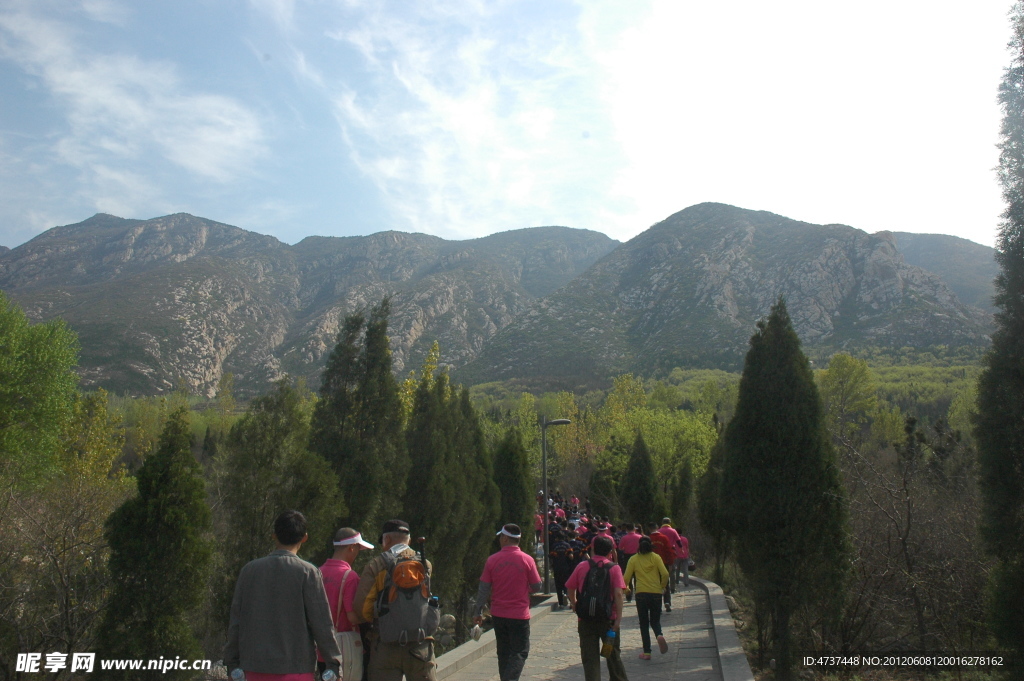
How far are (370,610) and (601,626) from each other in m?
2.85

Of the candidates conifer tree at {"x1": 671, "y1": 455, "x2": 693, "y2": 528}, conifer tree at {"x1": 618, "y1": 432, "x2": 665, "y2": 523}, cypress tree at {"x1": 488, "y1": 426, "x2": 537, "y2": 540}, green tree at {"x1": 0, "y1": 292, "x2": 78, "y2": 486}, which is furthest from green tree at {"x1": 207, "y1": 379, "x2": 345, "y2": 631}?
conifer tree at {"x1": 671, "y1": 455, "x2": 693, "y2": 528}

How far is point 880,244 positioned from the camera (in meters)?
90.6

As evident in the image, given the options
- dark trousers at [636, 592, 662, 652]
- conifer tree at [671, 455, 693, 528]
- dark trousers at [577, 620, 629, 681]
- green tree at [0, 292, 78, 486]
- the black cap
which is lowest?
conifer tree at [671, 455, 693, 528]

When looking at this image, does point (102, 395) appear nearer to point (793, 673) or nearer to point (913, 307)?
point (793, 673)

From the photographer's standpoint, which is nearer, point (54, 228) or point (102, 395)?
point (102, 395)

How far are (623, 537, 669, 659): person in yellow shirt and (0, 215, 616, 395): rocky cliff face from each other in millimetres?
50197

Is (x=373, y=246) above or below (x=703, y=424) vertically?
above

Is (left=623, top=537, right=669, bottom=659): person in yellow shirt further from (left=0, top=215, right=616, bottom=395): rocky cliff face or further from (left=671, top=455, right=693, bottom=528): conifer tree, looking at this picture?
(left=0, top=215, right=616, bottom=395): rocky cliff face

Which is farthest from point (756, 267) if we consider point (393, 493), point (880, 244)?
point (393, 493)

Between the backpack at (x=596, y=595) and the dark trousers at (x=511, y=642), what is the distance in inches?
24.8

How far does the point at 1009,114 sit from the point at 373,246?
540 ft

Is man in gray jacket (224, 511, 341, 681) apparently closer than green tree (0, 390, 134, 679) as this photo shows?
Yes

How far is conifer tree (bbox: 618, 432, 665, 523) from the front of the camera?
944 inches

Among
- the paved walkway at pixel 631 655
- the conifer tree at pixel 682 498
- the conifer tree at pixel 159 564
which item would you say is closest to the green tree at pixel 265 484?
the conifer tree at pixel 159 564
